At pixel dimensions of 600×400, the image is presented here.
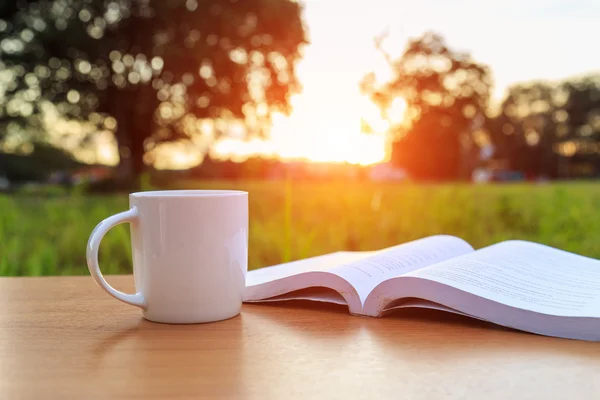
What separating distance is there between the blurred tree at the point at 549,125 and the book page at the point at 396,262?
4.93 meters

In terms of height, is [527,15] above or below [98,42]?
below

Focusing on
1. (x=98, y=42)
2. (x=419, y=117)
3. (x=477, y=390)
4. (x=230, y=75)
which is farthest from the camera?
(x=230, y=75)

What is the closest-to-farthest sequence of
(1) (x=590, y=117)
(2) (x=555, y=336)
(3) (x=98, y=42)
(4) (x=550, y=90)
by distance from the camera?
(2) (x=555, y=336), (3) (x=98, y=42), (1) (x=590, y=117), (4) (x=550, y=90)

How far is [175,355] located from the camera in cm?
44

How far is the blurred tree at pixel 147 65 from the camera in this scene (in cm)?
480

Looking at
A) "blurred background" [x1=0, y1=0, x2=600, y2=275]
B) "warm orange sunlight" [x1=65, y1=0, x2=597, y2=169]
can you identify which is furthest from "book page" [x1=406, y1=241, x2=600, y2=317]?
"warm orange sunlight" [x1=65, y1=0, x2=597, y2=169]

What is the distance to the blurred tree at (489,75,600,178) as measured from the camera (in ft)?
24.7

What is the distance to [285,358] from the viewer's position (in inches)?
17.0

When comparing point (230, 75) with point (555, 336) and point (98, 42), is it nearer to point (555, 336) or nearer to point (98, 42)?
point (98, 42)

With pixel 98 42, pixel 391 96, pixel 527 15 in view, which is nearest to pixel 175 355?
pixel 391 96

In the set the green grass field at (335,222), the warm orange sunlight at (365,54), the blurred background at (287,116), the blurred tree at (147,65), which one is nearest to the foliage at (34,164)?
the blurred background at (287,116)

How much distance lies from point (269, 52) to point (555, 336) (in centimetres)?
522

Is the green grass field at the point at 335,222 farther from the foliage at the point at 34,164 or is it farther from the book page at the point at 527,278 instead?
the foliage at the point at 34,164

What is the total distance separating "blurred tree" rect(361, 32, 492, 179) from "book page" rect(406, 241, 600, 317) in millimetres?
1542
